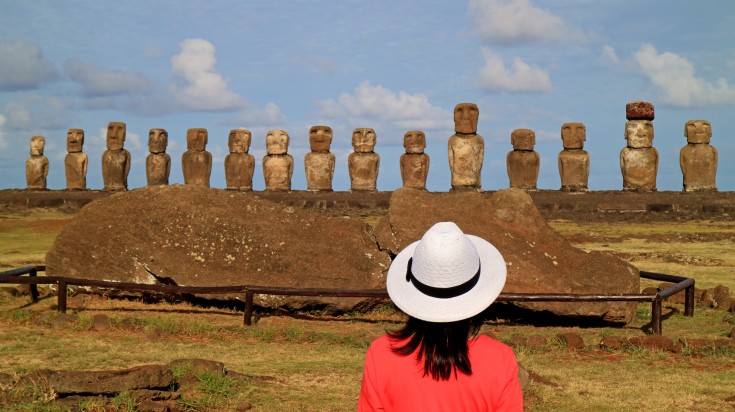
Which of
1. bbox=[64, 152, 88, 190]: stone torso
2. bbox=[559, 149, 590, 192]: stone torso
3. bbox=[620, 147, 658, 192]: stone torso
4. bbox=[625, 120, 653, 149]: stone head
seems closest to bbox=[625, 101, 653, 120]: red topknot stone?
bbox=[625, 120, 653, 149]: stone head

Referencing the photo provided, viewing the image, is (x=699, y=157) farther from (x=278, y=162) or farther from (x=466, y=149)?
(x=278, y=162)

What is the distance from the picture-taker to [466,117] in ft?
103

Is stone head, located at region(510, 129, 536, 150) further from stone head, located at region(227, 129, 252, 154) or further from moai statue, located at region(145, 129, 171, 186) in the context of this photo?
moai statue, located at region(145, 129, 171, 186)

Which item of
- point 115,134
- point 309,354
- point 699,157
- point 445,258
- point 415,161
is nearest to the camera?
point 445,258

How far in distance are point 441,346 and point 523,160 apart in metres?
29.0

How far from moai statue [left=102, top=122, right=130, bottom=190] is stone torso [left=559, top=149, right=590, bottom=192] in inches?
665

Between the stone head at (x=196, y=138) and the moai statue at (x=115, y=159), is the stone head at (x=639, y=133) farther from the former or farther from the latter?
the moai statue at (x=115, y=159)

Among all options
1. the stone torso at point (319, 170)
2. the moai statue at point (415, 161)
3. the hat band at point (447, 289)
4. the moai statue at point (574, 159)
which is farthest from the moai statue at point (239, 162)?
the hat band at point (447, 289)

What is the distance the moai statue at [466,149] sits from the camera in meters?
31.4

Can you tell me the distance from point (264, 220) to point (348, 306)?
176 centimetres

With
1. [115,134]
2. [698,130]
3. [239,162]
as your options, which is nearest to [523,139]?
[698,130]

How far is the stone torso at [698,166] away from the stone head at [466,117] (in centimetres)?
741

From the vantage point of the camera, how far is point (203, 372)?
23.5 ft

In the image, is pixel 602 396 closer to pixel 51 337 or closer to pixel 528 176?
pixel 51 337
